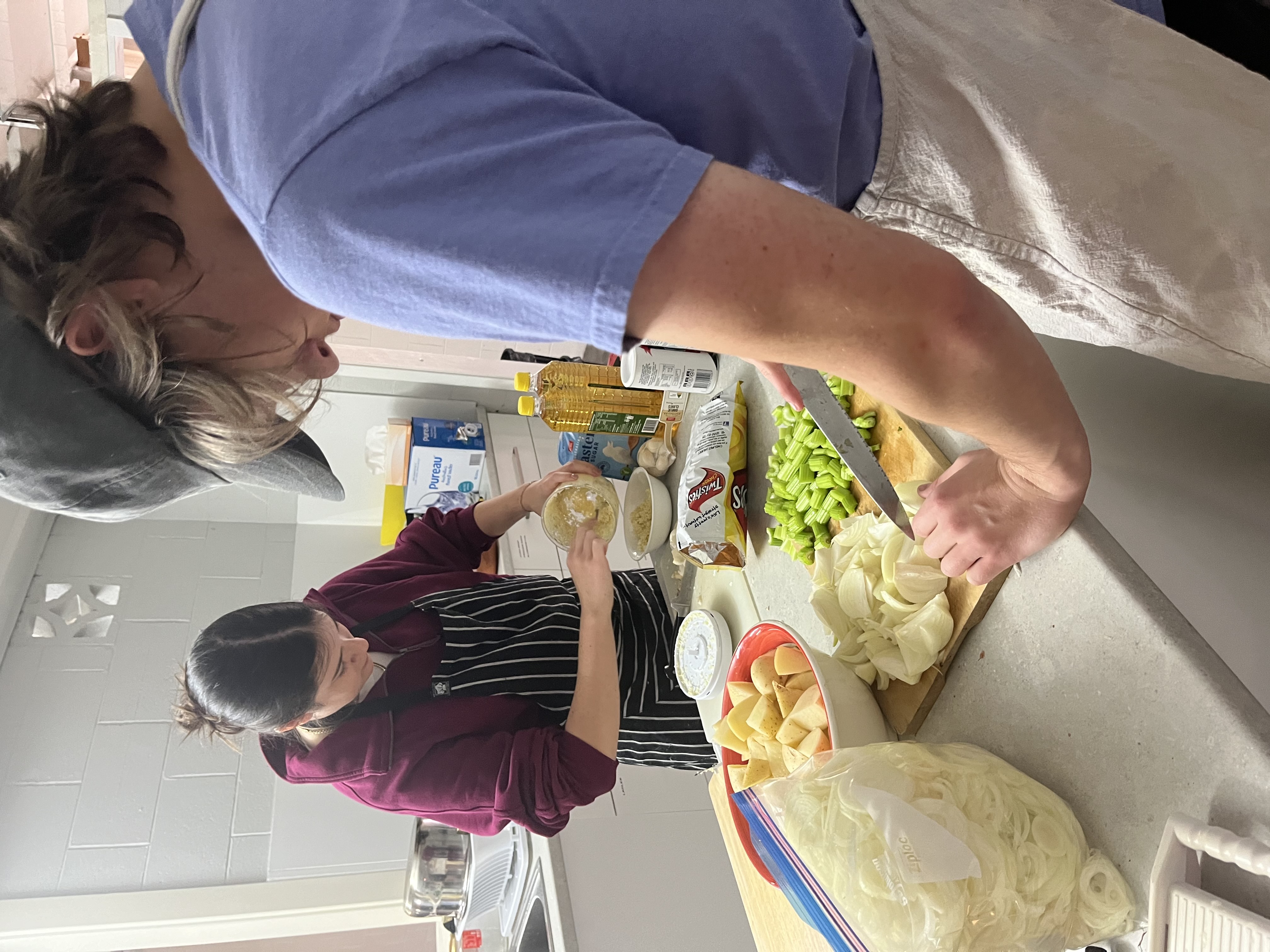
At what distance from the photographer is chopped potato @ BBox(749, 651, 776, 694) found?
86 centimetres

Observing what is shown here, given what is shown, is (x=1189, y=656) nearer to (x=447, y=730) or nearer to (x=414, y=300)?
(x=414, y=300)

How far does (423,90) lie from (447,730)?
41.4 inches

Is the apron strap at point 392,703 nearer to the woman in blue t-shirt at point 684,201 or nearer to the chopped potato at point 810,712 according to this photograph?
the chopped potato at point 810,712

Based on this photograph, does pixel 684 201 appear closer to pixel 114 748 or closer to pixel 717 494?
pixel 717 494

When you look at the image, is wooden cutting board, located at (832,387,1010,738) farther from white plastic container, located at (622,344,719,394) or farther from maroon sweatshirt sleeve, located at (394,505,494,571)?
maroon sweatshirt sleeve, located at (394,505,494,571)

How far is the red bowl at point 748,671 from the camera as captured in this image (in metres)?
0.83

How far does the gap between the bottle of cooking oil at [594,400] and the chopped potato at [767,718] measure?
77 cm

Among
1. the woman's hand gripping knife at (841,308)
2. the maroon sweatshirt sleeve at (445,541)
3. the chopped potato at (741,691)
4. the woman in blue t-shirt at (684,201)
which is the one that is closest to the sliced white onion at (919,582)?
the woman in blue t-shirt at (684,201)

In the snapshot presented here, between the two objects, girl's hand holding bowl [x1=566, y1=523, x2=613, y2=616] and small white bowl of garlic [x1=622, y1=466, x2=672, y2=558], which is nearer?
girl's hand holding bowl [x1=566, y1=523, x2=613, y2=616]

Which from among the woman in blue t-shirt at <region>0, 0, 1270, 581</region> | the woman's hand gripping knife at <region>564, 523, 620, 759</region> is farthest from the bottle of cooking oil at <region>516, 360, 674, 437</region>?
the woman in blue t-shirt at <region>0, 0, 1270, 581</region>

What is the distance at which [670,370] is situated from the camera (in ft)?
4.29

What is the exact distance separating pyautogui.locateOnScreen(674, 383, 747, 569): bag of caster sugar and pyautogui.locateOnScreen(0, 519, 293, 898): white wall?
1.63 metres

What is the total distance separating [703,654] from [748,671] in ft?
0.90

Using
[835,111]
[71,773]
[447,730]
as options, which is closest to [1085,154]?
[835,111]
